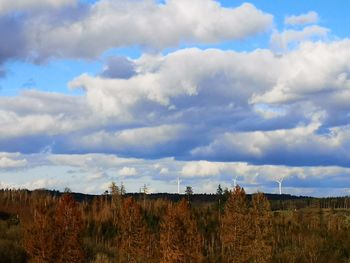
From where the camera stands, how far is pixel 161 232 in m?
38.9

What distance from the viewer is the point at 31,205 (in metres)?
58.5

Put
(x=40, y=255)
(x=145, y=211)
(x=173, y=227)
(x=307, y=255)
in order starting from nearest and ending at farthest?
(x=40, y=255) → (x=173, y=227) → (x=307, y=255) → (x=145, y=211)

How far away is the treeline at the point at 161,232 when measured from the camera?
31.1 m

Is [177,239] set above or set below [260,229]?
below

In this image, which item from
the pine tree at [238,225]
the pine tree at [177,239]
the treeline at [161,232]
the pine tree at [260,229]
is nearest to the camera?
the treeline at [161,232]

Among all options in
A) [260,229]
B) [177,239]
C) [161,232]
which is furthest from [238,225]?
[177,239]

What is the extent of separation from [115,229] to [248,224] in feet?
49.2

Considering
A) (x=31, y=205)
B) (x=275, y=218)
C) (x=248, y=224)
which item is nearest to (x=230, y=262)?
(x=248, y=224)

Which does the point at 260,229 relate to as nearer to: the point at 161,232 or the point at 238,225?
the point at 238,225

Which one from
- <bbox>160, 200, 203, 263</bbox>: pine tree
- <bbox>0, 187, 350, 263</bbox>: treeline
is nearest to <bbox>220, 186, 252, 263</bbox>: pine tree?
<bbox>0, 187, 350, 263</bbox>: treeline

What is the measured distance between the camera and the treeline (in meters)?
31.1

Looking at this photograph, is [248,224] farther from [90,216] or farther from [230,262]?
[90,216]

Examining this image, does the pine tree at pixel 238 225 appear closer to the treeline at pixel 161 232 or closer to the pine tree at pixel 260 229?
the treeline at pixel 161 232

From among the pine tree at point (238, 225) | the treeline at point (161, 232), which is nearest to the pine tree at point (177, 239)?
the treeline at point (161, 232)
